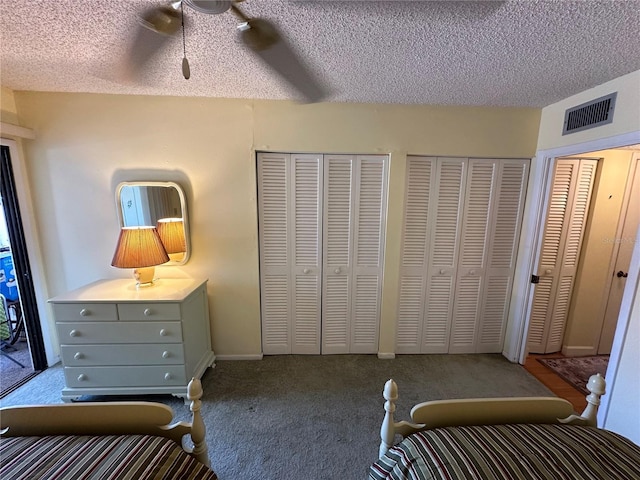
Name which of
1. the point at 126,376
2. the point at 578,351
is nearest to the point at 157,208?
the point at 126,376

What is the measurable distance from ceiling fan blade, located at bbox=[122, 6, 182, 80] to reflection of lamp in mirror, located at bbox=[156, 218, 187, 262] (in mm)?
1064

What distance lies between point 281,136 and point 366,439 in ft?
7.50

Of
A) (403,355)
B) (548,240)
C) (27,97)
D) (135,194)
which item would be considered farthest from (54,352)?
(548,240)

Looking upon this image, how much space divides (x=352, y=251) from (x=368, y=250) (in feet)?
0.49

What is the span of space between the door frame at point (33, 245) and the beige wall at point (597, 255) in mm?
4697

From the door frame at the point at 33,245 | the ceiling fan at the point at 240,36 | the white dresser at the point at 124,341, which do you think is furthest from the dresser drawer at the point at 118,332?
the ceiling fan at the point at 240,36

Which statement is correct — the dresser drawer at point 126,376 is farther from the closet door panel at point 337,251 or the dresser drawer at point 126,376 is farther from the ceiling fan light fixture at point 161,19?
the ceiling fan light fixture at point 161,19

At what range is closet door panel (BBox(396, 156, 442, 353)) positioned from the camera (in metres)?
2.35

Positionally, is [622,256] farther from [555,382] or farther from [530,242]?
[555,382]

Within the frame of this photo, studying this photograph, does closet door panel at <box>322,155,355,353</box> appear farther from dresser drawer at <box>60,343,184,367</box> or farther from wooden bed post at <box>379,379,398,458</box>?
wooden bed post at <box>379,379,398,458</box>

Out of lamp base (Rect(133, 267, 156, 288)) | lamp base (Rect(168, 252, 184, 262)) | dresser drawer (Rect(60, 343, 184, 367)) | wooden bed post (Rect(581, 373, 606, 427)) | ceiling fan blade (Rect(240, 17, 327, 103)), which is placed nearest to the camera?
wooden bed post (Rect(581, 373, 606, 427))

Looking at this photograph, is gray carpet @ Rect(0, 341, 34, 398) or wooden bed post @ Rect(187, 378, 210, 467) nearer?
wooden bed post @ Rect(187, 378, 210, 467)

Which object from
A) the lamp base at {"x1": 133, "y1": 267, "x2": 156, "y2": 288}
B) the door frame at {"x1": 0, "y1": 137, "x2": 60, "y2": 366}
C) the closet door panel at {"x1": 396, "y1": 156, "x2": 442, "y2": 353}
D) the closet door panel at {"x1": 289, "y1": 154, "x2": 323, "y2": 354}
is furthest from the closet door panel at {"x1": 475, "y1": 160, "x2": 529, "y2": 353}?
the door frame at {"x1": 0, "y1": 137, "x2": 60, "y2": 366}

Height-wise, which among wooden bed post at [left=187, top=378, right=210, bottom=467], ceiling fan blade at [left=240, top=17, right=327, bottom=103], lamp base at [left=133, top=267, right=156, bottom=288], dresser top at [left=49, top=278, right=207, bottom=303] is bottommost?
wooden bed post at [left=187, top=378, right=210, bottom=467]
